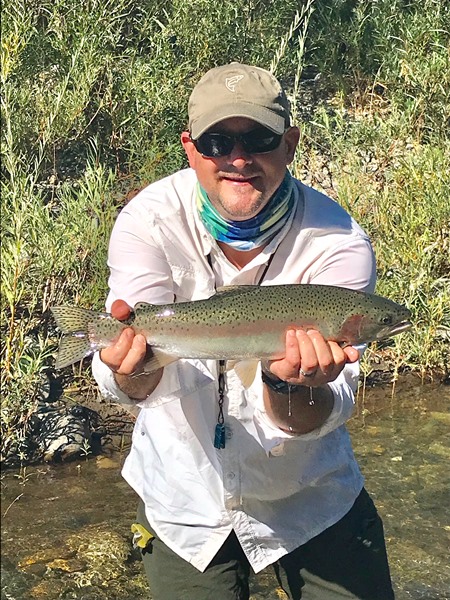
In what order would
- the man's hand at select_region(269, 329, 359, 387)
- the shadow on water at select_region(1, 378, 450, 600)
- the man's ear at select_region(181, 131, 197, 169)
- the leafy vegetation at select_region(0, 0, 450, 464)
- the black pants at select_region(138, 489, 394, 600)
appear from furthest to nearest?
the leafy vegetation at select_region(0, 0, 450, 464)
the shadow on water at select_region(1, 378, 450, 600)
the black pants at select_region(138, 489, 394, 600)
the man's ear at select_region(181, 131, 197, 169)
the man's hand at select_region(269, 329, 359, 387)

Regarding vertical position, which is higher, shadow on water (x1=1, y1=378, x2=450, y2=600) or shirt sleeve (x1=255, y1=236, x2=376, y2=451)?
shirt sleeve (x1=255, y1=236, x2=376, y2=451)

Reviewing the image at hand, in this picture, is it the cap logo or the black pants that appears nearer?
the cap logo

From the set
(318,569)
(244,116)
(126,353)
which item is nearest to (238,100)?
(244,116)

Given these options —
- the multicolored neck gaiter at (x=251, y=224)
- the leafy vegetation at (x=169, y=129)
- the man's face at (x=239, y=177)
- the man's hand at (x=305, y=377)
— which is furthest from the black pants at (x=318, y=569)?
the leafy vegetation at (x=169, y=129)

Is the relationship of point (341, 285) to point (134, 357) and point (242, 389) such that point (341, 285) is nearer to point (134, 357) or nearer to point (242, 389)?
point (242, 389)

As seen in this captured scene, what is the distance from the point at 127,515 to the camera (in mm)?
4969

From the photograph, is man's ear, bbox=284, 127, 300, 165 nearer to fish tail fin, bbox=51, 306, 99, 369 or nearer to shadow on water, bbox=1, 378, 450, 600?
fish tail fin, bbox=51, 306, 99, 369

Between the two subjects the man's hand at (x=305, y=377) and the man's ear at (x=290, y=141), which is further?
the man's ear at (x=290, y=141)

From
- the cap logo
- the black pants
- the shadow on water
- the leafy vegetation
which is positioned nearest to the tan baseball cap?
the cap logo

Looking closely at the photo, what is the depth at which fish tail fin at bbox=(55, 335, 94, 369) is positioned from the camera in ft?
8.50

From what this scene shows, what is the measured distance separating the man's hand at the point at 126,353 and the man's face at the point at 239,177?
0.44 metres

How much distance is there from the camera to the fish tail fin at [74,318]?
2.59m

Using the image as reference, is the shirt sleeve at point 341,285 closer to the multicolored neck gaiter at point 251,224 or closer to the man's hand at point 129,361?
the multicolored neck gaiter at point 251,224

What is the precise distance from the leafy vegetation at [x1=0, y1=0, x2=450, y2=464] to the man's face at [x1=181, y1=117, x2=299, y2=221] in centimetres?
285
